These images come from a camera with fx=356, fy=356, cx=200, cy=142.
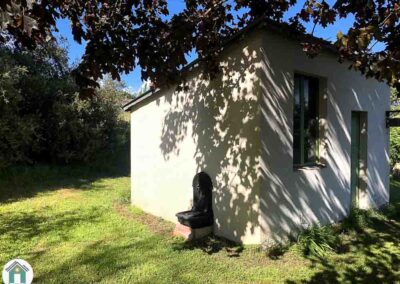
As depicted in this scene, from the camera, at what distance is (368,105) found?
27.5 ft

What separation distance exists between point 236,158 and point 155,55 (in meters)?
2.25

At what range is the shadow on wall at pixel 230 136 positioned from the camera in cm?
575

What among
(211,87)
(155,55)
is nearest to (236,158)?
(211,87)

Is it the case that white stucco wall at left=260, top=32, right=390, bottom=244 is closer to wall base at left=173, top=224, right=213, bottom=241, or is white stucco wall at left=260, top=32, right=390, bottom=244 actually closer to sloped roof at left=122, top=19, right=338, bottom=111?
sloped roof at left=122, top=19, right=338, bottom=111

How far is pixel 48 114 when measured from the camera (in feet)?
45.4

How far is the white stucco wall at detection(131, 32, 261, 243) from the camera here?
5785mm

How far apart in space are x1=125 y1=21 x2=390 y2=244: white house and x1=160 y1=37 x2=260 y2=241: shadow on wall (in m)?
0.02

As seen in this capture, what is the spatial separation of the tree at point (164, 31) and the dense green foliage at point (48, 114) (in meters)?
7.63

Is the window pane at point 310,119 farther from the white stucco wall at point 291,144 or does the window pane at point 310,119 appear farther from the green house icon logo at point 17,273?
the green house icon logo at point 17,273

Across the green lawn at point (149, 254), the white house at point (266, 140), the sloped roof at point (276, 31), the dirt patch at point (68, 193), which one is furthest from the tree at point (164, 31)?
the dirt patch at point (68, 193)

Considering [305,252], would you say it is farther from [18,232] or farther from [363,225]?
[18,232]

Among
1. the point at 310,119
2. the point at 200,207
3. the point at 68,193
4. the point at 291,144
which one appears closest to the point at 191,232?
the point at 200,207

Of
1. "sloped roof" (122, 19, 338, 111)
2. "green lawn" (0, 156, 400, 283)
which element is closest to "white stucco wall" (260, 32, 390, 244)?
"sloped roof" (122, 19, 338, 111)

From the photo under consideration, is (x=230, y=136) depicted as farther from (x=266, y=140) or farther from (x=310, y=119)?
(x=310, y=119)
